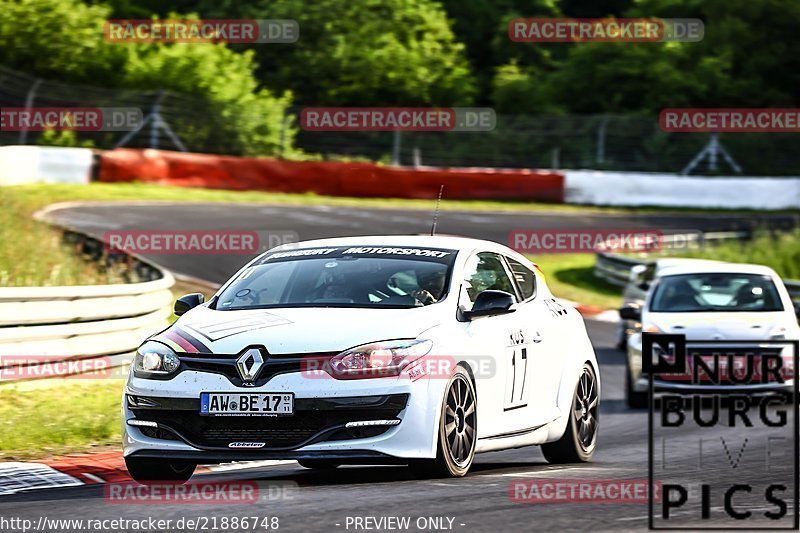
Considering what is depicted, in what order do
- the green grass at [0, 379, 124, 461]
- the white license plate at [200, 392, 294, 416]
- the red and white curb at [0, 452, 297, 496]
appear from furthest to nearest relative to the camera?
the green grass at [0, 379, 124, 461], the red and white curb at [0, 452, 297, 496], the white license plate at [200, 392, 294, 416]

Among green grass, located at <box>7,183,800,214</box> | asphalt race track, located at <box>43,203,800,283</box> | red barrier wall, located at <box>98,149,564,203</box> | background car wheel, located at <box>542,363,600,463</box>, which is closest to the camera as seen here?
background car wheel, located at <box>542,363,600,463</box>

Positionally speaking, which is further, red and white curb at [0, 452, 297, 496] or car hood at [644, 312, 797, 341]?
car hood at [644, 312, 797, 341]

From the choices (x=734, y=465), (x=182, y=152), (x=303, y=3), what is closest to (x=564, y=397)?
(x=734, y=465)

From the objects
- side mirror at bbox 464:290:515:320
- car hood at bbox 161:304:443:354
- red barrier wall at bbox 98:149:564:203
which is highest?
red barrier wall at bbox 98:149:564:203

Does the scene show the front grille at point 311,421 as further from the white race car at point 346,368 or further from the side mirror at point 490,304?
the side mirror at point 490,304

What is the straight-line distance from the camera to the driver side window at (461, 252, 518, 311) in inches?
350

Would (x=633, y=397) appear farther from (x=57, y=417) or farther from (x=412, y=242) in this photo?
(x=57, y=417)

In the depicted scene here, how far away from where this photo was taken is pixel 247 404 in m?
7.66

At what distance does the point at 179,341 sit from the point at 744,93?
148ft
